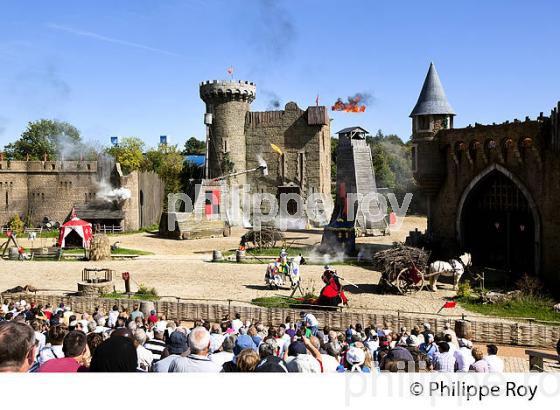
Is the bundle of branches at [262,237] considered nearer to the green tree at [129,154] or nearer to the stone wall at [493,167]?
the stone wall at [493,167]

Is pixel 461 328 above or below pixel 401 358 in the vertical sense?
below

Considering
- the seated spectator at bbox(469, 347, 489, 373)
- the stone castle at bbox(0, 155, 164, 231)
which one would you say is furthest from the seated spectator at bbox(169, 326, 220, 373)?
the stone castle at bbox(0, 155, 164, 231)

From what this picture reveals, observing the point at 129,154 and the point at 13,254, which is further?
the point at 129,154

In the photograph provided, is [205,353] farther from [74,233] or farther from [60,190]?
[60,190]

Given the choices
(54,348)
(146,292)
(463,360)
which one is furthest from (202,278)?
(54,348)

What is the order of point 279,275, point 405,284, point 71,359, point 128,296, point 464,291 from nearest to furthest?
point 71,359 → point 464,291 → point 128,296 → point 405,284 → point 279,275

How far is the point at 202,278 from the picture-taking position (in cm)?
2756

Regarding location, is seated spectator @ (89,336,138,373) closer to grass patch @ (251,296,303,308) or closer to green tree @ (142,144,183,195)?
grass patch @ (251,296,303,308)

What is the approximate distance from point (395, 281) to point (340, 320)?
226 inches

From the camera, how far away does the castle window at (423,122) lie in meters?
32.2

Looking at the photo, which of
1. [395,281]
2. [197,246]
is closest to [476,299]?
[395,281]

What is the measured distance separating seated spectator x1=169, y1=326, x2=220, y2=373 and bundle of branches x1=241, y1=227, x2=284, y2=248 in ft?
99.4

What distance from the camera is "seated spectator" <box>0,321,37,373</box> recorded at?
4879mm

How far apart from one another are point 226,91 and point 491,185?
34866 mm
